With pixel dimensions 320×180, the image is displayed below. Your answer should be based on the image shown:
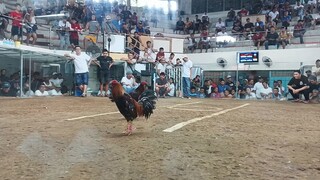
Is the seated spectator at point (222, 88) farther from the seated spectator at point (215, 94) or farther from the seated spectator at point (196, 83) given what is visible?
the seated spectator at point (196, 83)

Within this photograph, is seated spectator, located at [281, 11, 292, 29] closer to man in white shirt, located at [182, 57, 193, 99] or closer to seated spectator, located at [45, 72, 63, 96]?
man in white shirt, located at [182, 57, 193, 99]

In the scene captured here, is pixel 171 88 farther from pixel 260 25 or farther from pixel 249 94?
pixel 260 25

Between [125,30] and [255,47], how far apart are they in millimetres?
6540

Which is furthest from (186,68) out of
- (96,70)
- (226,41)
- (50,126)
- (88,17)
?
(50,126)

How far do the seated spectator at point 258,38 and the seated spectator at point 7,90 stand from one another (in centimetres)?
1169

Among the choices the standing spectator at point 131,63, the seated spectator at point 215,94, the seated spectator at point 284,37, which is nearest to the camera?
the standing spectator at point 131,63

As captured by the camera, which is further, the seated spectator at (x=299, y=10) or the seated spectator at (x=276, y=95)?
the seated spectator at (x=299, y=10)

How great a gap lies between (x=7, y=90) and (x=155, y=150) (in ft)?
28.5

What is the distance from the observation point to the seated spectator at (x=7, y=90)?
10750 millimetres

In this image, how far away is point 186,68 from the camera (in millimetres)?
12492

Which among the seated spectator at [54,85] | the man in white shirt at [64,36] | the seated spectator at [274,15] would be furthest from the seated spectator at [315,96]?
the seated spectator at [274,15]

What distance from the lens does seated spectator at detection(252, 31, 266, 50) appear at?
17.4m

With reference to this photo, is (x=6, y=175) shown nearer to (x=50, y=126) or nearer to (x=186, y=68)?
(x=50, y=126)

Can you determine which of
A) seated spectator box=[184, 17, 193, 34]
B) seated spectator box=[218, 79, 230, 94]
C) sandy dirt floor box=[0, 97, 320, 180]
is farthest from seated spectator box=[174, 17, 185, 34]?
sandy dirt floor box=[0, 97, 320, 180]
